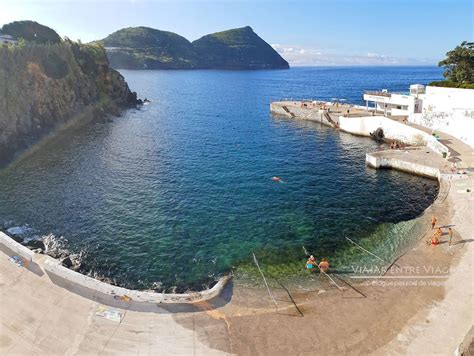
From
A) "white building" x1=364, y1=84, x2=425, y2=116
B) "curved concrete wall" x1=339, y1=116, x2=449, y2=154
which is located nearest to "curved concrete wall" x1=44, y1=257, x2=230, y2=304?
"curved concrete wall" x1=339, y1=116, x2=449, y2=154

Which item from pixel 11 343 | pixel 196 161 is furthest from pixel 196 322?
pixel 196 161

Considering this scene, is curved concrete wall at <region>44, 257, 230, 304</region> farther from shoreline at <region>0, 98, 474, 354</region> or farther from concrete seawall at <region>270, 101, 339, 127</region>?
concrete seawall at <region>270, 101, 339, 127</region>

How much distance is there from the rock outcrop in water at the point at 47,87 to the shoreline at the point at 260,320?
45.2m

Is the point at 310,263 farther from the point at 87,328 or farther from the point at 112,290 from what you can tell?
the point at 87,328

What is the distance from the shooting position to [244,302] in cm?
2644

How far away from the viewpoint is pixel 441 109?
6469cm

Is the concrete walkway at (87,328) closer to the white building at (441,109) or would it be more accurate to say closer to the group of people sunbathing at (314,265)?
the group of people sunbathing at (314,265)

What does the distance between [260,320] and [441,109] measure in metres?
59.5

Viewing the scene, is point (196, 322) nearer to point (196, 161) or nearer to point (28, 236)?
point (28, 236)

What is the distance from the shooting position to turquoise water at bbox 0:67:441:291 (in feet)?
109

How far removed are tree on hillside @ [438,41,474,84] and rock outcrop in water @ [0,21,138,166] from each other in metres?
89.2

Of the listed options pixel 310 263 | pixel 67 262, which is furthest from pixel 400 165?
pixel 67 262

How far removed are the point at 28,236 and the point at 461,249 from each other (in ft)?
143

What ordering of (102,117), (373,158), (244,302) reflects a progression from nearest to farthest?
(244,302) → (373,158) → (102,117)
